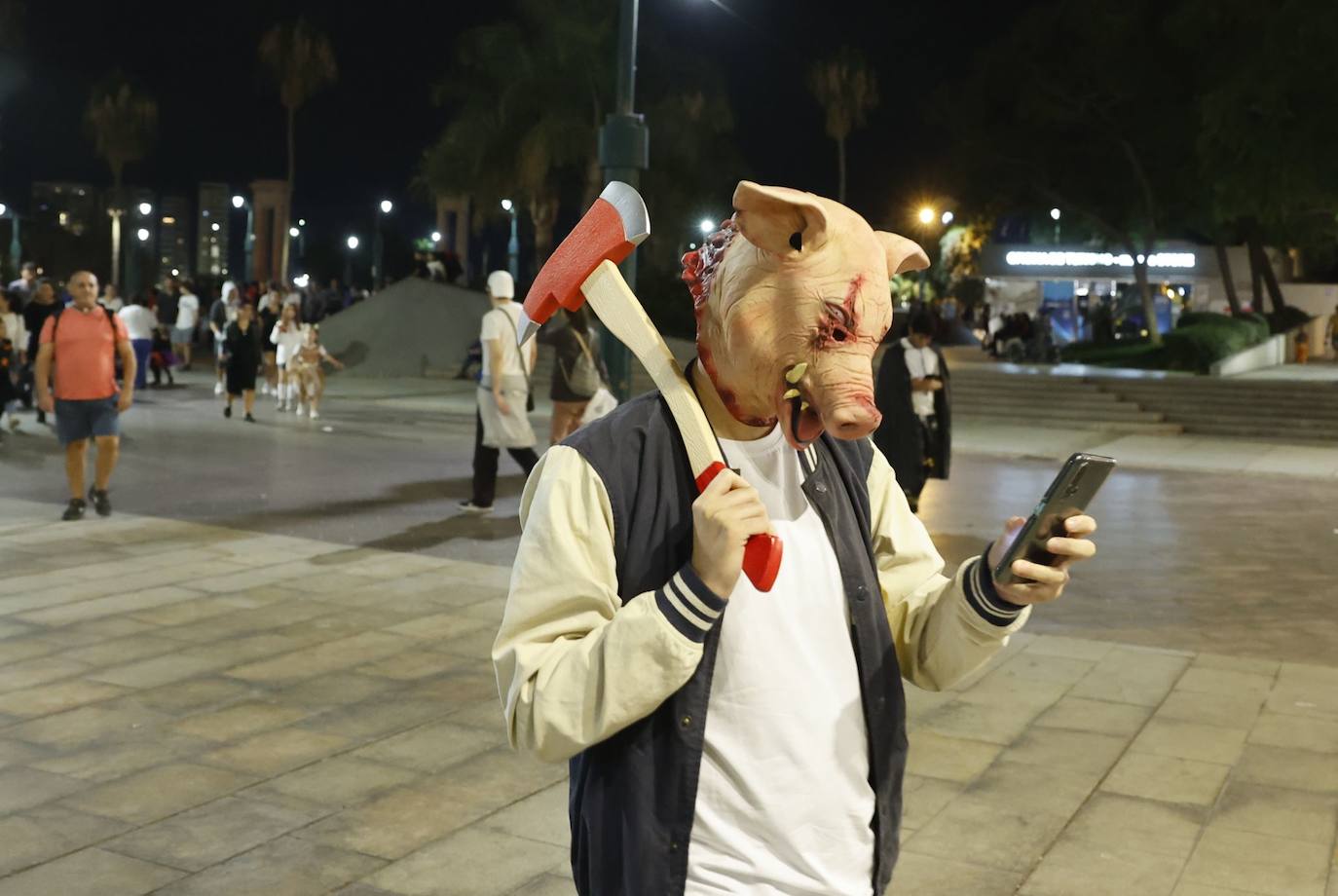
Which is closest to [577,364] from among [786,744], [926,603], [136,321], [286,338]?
[926,603]

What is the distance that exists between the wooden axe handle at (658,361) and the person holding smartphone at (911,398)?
7595 millimetres

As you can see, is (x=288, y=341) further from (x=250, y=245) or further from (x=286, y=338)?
(x=250, y=245)

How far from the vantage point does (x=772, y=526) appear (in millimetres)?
2107

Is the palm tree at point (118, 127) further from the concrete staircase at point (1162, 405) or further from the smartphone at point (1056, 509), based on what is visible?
the smartphone at point (1056, 509)

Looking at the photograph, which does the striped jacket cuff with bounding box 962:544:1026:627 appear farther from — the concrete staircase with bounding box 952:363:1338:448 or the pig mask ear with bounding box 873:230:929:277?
the concrete staircase with bounding box 952:363:1338:448

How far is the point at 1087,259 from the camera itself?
46344 mm

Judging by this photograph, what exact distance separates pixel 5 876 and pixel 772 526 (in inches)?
117

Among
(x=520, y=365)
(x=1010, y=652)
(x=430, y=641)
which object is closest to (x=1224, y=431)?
(x=520, y=365)

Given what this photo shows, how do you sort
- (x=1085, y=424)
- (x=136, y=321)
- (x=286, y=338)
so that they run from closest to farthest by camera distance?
1. (x=286, y=338)
2. (x=136, y=321)
3. (x=1085, y=424)

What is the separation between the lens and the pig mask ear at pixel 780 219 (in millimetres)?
2023

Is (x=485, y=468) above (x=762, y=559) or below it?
below

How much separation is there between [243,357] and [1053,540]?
16764 mm

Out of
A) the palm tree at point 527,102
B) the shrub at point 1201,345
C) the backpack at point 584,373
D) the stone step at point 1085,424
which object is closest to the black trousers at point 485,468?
the backpack at point 584,373

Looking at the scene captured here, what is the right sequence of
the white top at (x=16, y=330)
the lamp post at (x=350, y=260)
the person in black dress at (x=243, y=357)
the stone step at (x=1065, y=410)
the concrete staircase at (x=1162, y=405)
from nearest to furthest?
the white top at (x=16, y=330) < the person in black dress at (x=243, y=357) < the concrete staircase at (x=1162, y=405) < the stone step at (x=1065, y=410) < the lamp post at (x=350, y=260)
